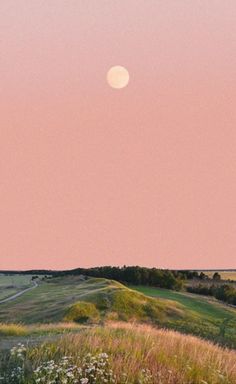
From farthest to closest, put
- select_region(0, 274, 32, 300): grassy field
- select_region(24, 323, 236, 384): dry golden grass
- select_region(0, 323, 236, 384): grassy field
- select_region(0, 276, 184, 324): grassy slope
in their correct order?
1. select_region(0, 274, 32, 300): grassy field
2. select_region(0, 276, 184, 324): grassy slope
3. select_region(24, 323, 236, 384): dry golden grass
4. select_region(0, 323, 236, 384): grassy field

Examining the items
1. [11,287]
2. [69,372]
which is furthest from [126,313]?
[11,287]

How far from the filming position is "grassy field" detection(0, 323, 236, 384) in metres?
13.5

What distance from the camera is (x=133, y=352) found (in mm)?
15008

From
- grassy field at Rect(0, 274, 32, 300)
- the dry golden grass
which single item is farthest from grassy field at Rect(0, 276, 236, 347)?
the dry golden grass

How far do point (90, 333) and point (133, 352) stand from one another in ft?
9.44

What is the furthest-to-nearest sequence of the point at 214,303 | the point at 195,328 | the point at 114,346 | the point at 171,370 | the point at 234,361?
the point at 214,303
the point at 195,328
the point at 234,361
the point at 114,346
the point at 171,370

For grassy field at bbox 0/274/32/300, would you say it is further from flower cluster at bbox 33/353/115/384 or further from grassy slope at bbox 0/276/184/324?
flower cluster at bbox 33/353/115/384

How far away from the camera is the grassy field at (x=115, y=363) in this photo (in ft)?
44.1

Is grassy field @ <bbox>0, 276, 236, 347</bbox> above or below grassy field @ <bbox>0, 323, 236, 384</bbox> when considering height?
above

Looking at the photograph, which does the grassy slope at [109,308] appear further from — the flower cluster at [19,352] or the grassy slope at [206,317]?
the flower cluster at [19,352]

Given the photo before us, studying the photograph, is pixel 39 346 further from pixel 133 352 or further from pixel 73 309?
pixel 73 309

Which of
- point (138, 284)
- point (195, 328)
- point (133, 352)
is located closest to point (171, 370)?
point (133, 352)

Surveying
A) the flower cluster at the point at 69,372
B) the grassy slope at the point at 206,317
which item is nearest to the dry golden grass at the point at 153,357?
the flower cluster at the point at 69,372

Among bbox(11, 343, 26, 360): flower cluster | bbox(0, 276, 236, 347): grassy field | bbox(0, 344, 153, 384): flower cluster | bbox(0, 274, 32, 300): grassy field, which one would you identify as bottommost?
bbox(0, 344, 153, 384): flower cluster
